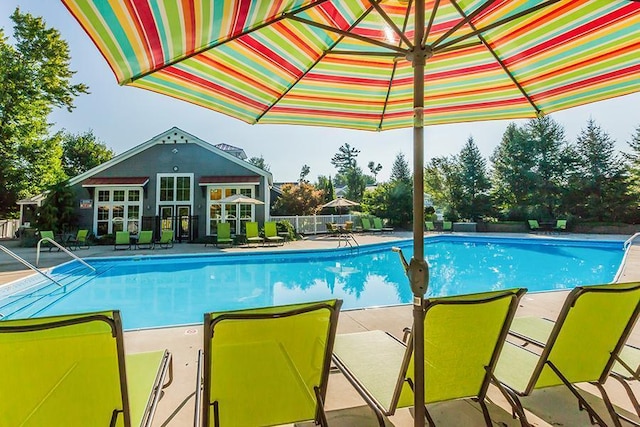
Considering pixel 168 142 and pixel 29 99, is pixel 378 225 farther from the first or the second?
pixel 29 99

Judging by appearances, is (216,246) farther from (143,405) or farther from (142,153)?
(143,405)

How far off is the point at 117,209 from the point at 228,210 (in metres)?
5.42

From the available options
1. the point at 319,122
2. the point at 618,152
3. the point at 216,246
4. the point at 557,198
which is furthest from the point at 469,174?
the point at 319,122

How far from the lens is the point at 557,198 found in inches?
912

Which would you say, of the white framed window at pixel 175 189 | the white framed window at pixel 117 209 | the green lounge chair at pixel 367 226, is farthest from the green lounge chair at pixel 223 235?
the green lounge chair at pixel 367 226

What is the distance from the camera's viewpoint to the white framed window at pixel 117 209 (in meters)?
16.0

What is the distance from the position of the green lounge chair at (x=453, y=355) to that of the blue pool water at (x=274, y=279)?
461 cm

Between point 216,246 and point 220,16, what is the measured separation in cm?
1324

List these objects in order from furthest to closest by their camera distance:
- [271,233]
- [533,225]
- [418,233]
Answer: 1. [533,225]
2. [271,233]
3. [418,233]

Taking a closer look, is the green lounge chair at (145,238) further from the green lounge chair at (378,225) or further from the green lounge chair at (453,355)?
the green lounge chair at (453,355)

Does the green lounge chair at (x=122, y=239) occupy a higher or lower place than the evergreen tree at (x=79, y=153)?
lower

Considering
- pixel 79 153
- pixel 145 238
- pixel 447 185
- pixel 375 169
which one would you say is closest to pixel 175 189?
pixel 145 238

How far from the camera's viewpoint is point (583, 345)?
79.3 inches

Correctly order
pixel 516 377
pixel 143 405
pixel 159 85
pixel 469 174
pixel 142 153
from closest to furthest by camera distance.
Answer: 1. pixel 143 405
2. pixel 516 377
3. pixel 159 85
4. pixel 142 153
5. pixel 469 174
